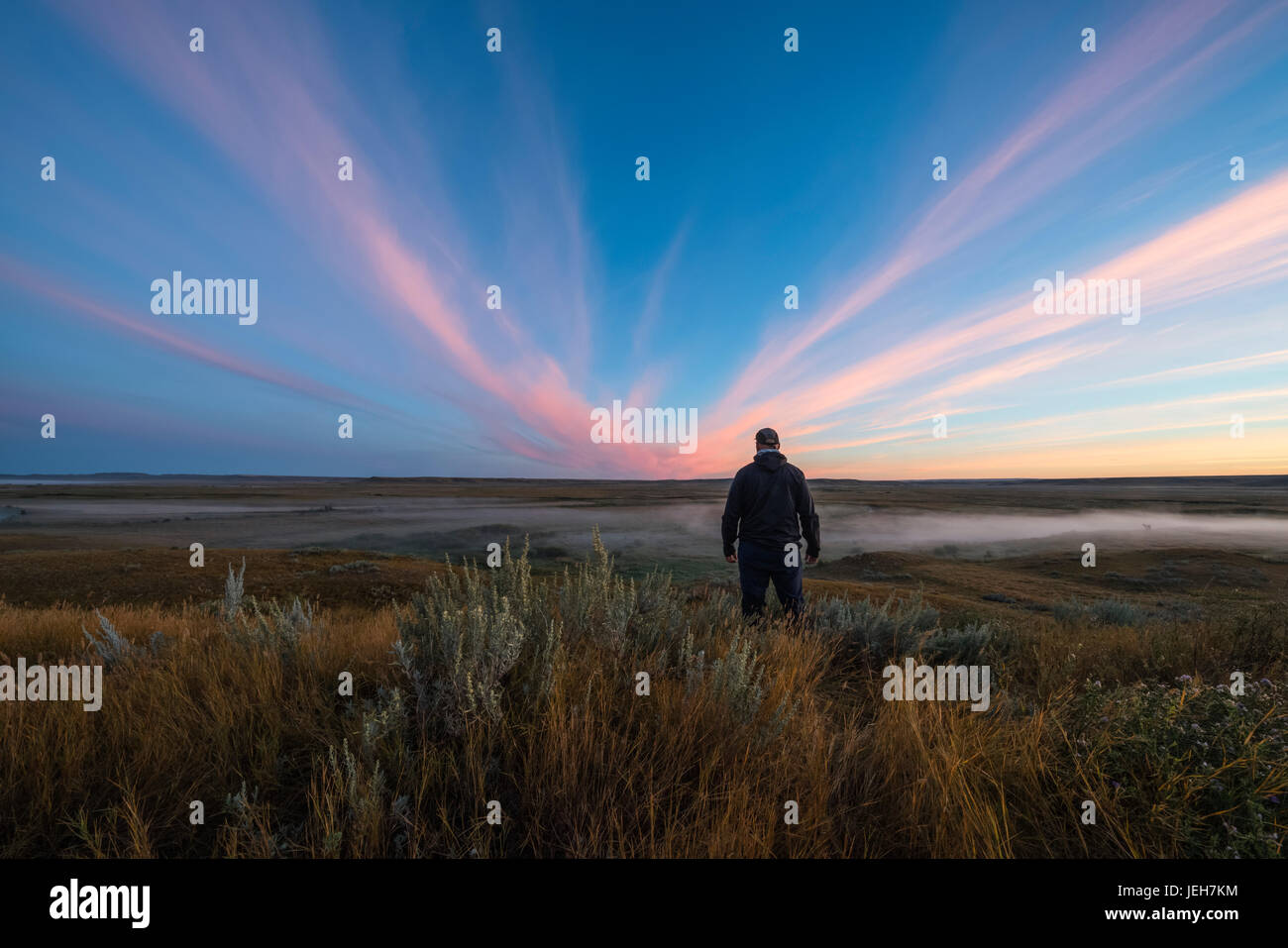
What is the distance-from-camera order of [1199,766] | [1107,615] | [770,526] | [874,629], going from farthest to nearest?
A: [1107,615], [770,526], [874,629], [1199,766]

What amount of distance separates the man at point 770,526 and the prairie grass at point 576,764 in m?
2.29

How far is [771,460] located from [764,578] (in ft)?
4.72

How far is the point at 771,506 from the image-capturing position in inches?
227

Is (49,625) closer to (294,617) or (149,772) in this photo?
(294,617)

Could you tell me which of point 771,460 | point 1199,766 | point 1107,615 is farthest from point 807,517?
point 1107,615

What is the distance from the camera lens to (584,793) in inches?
81.9

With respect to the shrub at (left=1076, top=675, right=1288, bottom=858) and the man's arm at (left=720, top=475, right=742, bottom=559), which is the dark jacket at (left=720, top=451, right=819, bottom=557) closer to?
the man's arm at (left=720, top=475, right=742, bottom=559)

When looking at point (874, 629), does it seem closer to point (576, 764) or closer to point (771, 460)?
point (771, 460)

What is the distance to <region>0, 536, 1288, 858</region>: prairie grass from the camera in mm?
1952

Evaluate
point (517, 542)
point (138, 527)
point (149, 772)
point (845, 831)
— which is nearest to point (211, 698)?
point (149, 772)

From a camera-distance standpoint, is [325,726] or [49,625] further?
[49,625]

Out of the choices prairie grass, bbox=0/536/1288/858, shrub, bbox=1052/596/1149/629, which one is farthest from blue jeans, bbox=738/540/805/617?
shrub, bbox=1052/596/1149/629

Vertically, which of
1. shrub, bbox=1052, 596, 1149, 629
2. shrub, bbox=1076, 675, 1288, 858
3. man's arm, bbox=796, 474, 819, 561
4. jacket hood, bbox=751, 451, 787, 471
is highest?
jacket hood, bbox=751, 451, 787, 471
